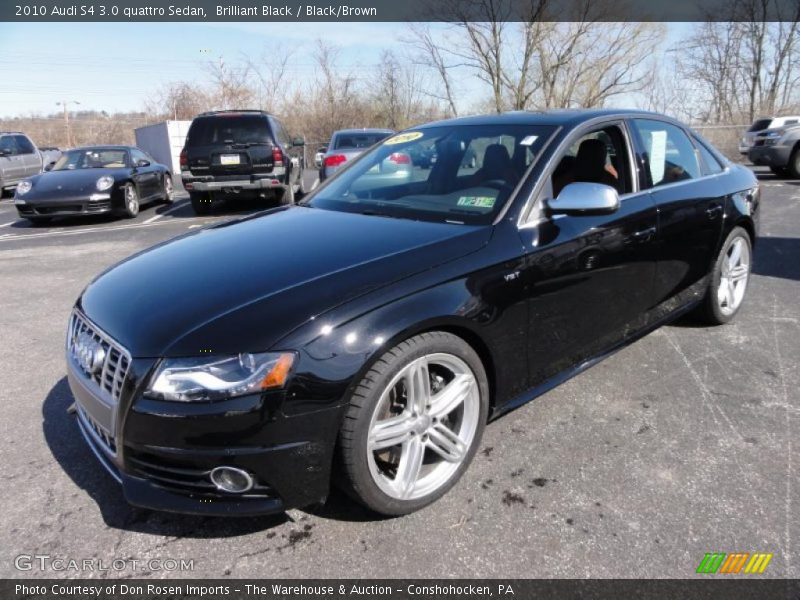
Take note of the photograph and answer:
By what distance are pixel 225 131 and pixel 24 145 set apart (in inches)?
339

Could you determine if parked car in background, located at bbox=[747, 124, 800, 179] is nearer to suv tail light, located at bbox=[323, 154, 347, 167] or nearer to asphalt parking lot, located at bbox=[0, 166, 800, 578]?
suv tail light, located at bbox=[323, 154, 347, 167]

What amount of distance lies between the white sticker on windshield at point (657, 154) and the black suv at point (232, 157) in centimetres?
761

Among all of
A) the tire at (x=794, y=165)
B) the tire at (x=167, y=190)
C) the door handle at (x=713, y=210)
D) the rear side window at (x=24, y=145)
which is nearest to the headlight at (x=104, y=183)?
the tire at (x=167, y=190)

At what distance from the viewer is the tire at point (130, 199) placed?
10.7 m

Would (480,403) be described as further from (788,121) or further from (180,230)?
(788,121)

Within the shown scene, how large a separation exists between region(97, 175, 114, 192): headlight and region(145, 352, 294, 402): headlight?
968 cm

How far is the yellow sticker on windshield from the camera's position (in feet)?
11.8

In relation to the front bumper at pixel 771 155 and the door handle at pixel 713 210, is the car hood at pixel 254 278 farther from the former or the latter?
the front bumper at pixel 771 155

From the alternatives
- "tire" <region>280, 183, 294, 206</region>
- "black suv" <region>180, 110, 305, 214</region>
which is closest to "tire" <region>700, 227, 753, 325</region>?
"black suv" <region>180, 110, 305, 214</region>

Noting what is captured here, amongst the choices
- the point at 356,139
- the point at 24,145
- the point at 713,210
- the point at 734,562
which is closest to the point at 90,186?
the point at 356,139

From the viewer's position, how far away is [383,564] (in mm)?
2088

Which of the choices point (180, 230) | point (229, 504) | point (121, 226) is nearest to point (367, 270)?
point (229, 504)

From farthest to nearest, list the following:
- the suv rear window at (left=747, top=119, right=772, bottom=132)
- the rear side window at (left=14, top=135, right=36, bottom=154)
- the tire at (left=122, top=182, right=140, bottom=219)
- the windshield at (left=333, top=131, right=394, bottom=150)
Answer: the suv rear window at (left=747, top=119, right=772, bottom=132) < the rear side window at (left=14, top=135, right=36, bottom=154) < the windshield at (left=333, top=131, right=394, bottom=150) < the tire at (left=122, top=182, right=140, bottom=219)

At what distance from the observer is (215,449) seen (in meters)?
1.94
